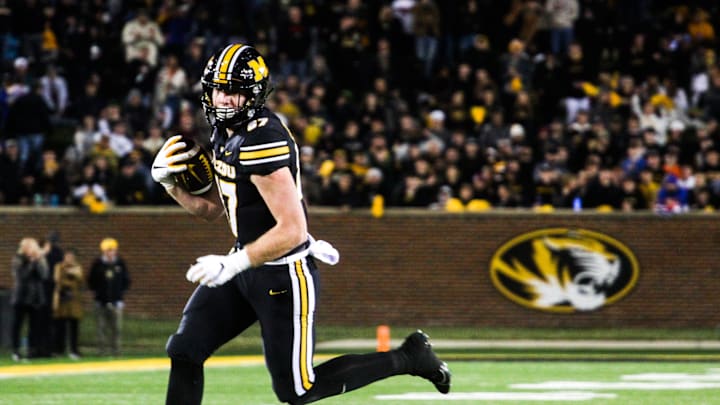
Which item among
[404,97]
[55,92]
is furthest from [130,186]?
[404,97]

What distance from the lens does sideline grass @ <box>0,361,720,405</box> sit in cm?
1062

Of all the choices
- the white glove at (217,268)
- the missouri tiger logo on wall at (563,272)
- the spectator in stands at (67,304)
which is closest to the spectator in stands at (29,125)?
the spectator in stands at (67,304)

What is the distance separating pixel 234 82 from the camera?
6.58 m

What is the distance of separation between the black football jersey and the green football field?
391cm

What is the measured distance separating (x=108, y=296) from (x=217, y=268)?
36.8 feet

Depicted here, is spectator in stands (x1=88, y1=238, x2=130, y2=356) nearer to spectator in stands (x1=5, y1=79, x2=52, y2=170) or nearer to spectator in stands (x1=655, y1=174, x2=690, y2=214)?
spectator in stands (x1=5, y1=79, x2=52, y2=170)

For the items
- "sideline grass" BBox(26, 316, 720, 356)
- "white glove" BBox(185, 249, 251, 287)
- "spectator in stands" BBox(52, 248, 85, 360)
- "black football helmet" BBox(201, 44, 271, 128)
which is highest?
"black football helmet" BBox(201, 44, 271, 128)

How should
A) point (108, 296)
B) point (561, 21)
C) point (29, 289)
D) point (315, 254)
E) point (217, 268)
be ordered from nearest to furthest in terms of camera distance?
point (217, 268), point (315, 254), point (29, 289), point (108, 296), point (561, 21)

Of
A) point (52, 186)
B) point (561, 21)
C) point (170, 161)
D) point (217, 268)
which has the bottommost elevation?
point (52, 186)

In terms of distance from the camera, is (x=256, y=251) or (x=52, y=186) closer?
(x=256, y=251)

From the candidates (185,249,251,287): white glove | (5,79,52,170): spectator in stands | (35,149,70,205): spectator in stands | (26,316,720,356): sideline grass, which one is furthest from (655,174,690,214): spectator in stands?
(185,249,251,287): white glove

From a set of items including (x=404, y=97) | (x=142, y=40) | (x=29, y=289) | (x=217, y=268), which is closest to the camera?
(x=217, y=268)

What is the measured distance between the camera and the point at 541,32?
22.1 m

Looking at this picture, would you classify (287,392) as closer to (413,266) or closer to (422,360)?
(422,360)
